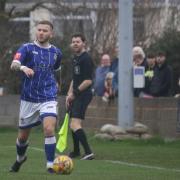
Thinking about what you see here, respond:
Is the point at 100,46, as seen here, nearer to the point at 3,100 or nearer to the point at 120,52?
the point at 3,100

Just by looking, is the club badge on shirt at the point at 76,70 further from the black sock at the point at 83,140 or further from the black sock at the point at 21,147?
the black sock at the point at 21,147

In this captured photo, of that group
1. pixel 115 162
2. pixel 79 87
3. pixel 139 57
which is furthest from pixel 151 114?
pixel 115 162

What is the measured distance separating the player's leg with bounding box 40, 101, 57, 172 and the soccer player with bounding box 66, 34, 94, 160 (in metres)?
3.20

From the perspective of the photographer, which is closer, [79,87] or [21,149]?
[21,149]

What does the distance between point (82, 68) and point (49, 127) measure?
3.57 metres

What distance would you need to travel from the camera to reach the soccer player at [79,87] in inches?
610

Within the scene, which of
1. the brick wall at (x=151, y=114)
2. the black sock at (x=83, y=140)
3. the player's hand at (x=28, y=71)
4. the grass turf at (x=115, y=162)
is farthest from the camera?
the brick wall at (x=151, y=114)

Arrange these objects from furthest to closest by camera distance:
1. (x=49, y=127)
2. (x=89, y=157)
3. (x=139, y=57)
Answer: (x=139, y=57) → (x=89, y=157) → (x=49, y=127)

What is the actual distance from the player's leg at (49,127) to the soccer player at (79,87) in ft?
10.5

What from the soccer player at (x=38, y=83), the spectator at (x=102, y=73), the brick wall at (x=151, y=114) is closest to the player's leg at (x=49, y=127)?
the soccer player at (x=38, y=83)

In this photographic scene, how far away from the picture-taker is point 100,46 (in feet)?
96.7

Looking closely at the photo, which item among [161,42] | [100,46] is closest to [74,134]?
[161,42]

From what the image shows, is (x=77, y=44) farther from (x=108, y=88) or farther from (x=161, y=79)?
(x=108, y=88)

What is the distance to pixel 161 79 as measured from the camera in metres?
19.8
